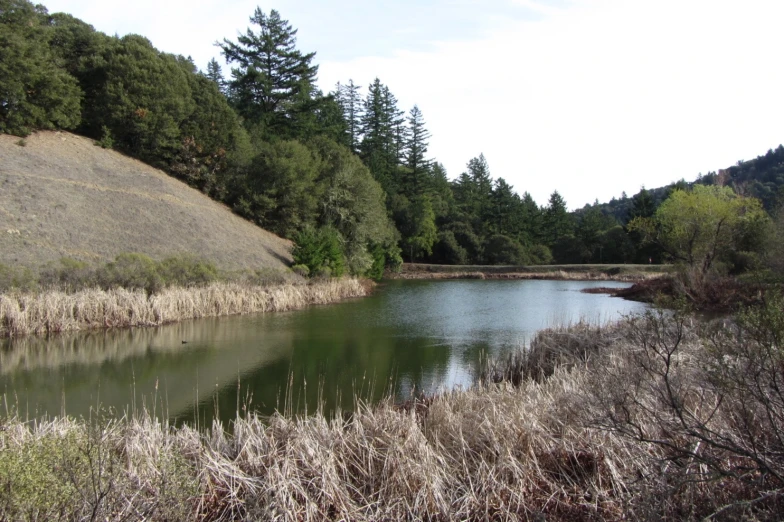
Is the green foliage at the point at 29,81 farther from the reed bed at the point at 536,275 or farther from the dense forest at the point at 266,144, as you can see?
the reed bed at the point at 536,275

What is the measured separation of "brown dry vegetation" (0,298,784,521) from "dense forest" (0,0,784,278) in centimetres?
2346

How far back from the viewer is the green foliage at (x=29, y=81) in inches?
1067

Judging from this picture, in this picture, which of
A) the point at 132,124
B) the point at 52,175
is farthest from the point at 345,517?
the point at 132,124

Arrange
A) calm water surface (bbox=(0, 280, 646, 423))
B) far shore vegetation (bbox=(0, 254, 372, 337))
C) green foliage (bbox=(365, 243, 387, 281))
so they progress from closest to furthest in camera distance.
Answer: calm water surface (bbox=(0, 280, 646, 423)) < far shore vegetation (bbox=(0, 254, 372, 337)) < green foliage (bbox=(365, 243, 387, 281))

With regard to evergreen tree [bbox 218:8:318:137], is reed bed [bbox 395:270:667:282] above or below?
below

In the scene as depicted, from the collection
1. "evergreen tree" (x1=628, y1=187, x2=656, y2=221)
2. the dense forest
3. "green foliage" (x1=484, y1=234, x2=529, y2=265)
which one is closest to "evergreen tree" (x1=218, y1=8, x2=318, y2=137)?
Result: the dense forest

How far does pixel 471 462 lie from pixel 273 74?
4558 cm

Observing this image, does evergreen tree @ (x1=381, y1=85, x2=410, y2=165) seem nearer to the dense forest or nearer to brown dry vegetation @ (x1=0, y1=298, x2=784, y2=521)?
the dense forest

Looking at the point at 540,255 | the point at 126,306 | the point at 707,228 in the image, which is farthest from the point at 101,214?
the point at 540,255

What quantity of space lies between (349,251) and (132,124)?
1480cm

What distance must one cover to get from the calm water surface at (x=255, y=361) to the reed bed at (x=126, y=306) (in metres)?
0.51

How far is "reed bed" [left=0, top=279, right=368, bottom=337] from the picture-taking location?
14.2 m

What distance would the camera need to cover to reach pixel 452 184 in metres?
71.0

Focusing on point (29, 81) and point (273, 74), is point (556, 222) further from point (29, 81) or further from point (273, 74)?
point (29, 81)
